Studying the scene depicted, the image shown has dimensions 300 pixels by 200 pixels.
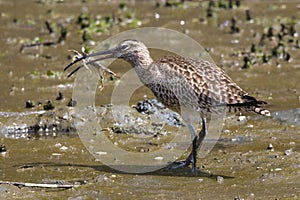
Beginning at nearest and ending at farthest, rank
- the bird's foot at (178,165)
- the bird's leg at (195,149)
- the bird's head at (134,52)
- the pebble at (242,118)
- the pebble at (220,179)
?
1. the pebble at (220,179)
2. the bird's leg at (195,149)
3. the bird's foot at (178,165)
4. the bird's head at (134,52)
5. the pebble at (242,118)

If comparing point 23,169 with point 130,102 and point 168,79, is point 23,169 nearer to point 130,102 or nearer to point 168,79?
point 168,79

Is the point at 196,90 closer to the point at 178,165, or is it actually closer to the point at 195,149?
the point at 195,149

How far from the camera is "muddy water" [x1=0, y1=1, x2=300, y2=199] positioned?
7.86 meters

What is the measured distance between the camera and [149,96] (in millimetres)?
11531

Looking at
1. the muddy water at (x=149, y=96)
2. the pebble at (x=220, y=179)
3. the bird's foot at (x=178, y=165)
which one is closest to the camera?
the muddy water at (x=149, y=96)

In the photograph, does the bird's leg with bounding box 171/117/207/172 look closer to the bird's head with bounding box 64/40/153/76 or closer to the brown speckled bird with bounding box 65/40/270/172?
the brown speckled bird with bounding box 65/40/270/172

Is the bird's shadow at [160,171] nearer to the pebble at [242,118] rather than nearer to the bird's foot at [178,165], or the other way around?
the bird's foot at [178,165]

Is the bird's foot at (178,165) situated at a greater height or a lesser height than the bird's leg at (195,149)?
lesser

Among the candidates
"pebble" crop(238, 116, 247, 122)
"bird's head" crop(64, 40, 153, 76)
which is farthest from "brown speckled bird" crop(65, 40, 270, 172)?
"pebble" crop(238, 116, 247, 122)

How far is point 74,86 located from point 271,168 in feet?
14.9

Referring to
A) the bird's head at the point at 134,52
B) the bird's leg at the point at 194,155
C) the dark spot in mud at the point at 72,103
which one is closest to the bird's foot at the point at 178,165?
the bird's leg at the point at 194,155

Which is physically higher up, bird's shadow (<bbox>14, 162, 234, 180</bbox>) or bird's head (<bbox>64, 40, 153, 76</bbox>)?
bird's head (<bbox>64, 40, 153, 76</bbox>)

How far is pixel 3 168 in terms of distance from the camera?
28.5 ft

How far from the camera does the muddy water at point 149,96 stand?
786 centimetres
